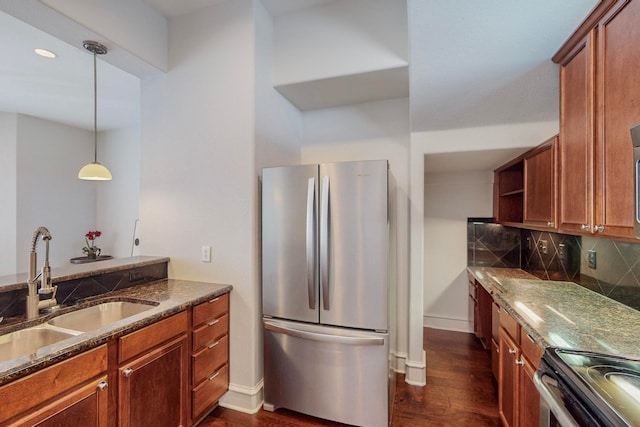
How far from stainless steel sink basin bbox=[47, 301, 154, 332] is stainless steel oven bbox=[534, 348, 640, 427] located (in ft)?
6.49

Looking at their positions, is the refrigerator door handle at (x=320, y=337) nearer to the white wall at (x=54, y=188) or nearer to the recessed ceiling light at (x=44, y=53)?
the recessed ceiling light at (x=44, y=53)

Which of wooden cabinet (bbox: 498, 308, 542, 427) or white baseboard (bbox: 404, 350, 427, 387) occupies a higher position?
wooden cabinet (bbox: 498, 308, 542, 427)

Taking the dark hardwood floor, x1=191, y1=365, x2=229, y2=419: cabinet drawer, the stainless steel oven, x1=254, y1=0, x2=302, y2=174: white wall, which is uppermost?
x1=254, y1=0, x2=302, y2=174: white wall

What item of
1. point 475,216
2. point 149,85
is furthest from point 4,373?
point 475,216

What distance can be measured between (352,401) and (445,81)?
230cm

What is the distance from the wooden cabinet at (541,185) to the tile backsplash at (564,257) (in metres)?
0.27

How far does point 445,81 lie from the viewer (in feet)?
6.97

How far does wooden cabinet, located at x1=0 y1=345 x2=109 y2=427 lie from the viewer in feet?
3.32

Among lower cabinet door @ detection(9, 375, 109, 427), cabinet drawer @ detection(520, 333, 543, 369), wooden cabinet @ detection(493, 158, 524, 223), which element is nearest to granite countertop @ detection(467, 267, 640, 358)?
cabinet drawer @ detection(520, 333, 543, 369)

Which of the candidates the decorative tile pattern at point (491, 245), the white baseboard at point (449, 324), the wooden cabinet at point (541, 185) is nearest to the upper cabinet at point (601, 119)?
the wooden cabinet at point (541, 185)

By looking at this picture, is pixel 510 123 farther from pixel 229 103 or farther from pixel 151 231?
pixel 151 231

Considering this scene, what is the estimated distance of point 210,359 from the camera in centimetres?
199

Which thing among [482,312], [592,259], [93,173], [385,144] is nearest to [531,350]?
[592,259]

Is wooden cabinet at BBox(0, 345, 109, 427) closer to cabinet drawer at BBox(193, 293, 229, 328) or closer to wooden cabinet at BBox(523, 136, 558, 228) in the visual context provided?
cabinet drawer at BBox(193, 293, 229, 328)
